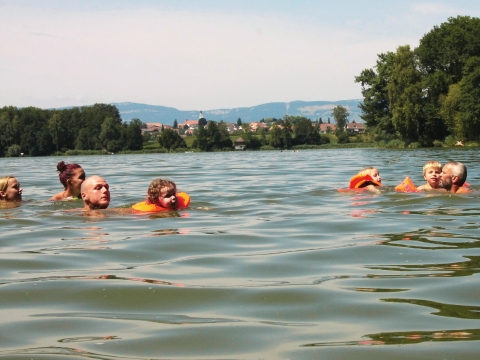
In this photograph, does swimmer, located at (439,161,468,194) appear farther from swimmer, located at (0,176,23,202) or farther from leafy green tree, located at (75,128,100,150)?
leafy green tree, located at (75,128,100,150)

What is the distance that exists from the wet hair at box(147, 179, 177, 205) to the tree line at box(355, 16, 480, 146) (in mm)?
51267

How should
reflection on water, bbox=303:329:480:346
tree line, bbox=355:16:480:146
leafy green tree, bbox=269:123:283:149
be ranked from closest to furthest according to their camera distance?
reflection on water, bbox=303:329:480:346 < tree line, bbox=355:16:480:146 < leafy green tree, bbox=269:123:283:149

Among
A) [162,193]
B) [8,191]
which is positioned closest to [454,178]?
[162,193]

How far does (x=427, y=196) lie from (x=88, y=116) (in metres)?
117

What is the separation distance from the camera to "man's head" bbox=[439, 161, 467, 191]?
10875mm

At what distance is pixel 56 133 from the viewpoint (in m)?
110

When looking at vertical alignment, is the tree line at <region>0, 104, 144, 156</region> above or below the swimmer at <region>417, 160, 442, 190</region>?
above

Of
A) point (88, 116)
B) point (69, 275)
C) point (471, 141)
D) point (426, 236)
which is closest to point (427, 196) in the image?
point (426, 236)

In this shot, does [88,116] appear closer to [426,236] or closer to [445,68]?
[445,68]

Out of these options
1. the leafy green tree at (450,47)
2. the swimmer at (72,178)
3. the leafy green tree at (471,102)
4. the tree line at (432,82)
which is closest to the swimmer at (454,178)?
the swimmer at (72,178)

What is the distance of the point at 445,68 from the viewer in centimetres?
6500

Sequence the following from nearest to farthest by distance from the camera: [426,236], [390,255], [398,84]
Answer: [390,255] < [426,236] < [398,84]

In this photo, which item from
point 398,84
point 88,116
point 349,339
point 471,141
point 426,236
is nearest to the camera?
point 349,339

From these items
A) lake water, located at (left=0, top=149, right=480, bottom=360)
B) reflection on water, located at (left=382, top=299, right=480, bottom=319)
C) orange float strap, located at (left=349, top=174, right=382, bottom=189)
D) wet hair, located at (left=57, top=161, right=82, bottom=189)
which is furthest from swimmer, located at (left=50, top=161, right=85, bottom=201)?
reflection on water, located at (left=382, top=299, right=480, bottom=319)
